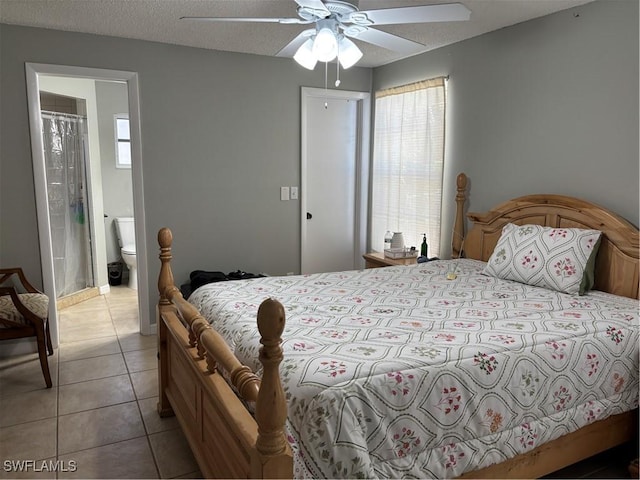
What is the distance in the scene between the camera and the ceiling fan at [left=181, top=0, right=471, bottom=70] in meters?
2.21

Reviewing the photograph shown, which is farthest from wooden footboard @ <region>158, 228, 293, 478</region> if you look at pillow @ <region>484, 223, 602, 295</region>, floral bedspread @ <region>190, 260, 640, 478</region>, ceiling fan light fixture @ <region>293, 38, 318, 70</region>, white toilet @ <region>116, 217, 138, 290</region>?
white toilet @ <region>116, 217, 138, 290</region>

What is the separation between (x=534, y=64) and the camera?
3.12 metres

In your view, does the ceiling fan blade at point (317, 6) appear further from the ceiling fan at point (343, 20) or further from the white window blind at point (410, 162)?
the white window blind at point (410, 162)

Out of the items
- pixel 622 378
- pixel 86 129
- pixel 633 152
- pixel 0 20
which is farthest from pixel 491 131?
pixel 86 129

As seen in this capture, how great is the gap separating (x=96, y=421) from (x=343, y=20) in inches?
98.0

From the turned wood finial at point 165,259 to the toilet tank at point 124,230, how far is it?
127 inches

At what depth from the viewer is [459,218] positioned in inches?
146

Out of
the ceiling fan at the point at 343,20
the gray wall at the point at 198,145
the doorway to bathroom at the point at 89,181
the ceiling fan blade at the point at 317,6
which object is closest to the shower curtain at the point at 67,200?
the doorway to bathroom at the point at 89,181

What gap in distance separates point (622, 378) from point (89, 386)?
2967 millimetres

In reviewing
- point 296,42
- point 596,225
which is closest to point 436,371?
point 596,225

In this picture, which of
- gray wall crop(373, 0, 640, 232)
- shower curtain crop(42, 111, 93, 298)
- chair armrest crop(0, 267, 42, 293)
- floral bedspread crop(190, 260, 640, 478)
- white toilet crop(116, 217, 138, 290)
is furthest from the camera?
white toilet crop(116, 217, 138, 290)

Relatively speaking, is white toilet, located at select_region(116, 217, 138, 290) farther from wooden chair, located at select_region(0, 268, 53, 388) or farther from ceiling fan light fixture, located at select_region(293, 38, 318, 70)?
ceiling fan light fixture, located at select_region(293, 38, 318, 70)

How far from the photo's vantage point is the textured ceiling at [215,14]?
2.82 metres

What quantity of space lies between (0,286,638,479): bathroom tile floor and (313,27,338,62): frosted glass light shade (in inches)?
83.3
